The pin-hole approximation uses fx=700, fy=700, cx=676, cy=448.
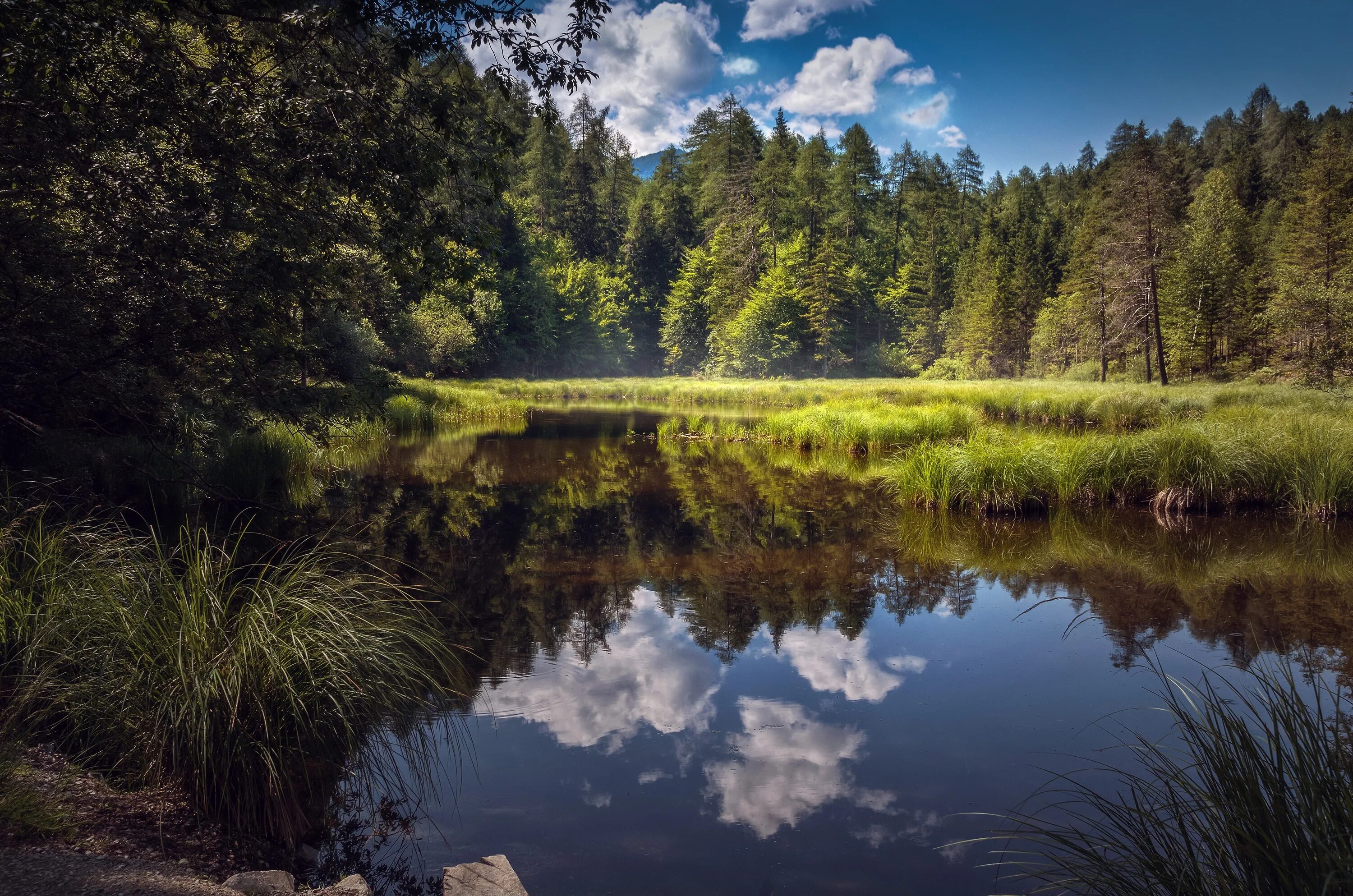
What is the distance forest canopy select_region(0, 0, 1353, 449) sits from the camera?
5211 millimetres

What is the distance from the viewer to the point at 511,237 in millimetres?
45688

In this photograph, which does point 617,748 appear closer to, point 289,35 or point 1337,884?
point 1337,884

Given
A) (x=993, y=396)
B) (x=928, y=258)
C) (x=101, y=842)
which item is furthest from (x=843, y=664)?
(x=928, y=258)

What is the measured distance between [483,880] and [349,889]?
0.50 metres

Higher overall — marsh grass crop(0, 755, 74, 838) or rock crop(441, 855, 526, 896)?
marsh grass crop(0, 755, 74, 838)

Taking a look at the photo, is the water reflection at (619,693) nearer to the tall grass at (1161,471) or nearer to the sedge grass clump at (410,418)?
the tall grass at (1161,471)

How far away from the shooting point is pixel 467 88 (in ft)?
18.3

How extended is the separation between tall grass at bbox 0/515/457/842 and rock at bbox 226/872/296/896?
526 mm

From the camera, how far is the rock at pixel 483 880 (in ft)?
9.01

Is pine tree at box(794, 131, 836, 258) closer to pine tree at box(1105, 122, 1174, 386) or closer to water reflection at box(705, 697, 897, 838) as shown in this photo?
pine tree at box(1105, 122, 1174, 386)

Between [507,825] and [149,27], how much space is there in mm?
6149

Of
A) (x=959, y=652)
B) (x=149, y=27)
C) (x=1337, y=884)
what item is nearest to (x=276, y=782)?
(x=1337, y=884)

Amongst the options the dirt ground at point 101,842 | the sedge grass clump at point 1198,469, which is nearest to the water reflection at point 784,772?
the dirt ground at point 101,842

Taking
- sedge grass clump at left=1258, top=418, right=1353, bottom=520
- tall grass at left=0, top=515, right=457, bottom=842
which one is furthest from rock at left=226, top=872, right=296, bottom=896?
sedge grass clump at left=1258, top=418, right=1353, bottom=520
